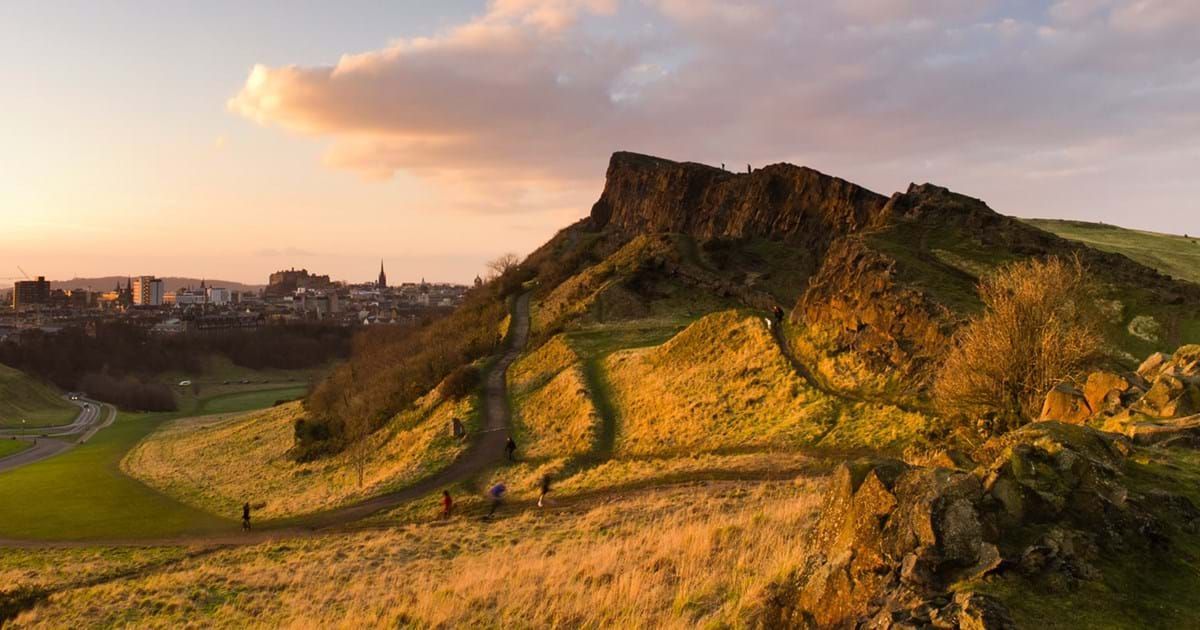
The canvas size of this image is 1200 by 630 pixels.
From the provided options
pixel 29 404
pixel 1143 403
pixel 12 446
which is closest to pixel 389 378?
pixel 12 446

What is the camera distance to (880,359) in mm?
32156

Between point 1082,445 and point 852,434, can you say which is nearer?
point 1082,445

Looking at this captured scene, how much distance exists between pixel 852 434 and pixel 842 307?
1089cm

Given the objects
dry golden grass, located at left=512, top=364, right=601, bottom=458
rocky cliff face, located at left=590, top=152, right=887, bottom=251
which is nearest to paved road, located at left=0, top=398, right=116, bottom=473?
dry golden grass, located at left=512, top=364, right=601, bottom=458

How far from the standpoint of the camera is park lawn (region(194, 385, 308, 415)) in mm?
110688

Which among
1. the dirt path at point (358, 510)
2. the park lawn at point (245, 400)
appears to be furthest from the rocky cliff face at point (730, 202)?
the park lawn at point (245, 400)

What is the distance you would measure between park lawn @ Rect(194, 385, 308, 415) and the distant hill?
336 ft

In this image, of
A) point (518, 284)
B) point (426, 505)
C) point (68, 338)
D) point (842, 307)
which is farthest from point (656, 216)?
point (68, 338)

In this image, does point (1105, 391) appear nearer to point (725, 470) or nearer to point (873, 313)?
point (725, 470)

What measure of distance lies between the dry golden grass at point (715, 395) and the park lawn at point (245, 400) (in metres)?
78.5

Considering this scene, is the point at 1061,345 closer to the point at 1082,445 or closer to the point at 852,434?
the point at 852,434

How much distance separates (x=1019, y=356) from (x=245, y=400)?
127 m

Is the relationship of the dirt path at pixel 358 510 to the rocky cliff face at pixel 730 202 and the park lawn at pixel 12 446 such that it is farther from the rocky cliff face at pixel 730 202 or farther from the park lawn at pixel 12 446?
the park lawn at pixel 12 446

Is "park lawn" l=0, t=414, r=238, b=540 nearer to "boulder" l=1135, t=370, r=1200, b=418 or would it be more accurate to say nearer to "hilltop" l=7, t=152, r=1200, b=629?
"hilltop" l=7, t=152, r=1200, b=629
